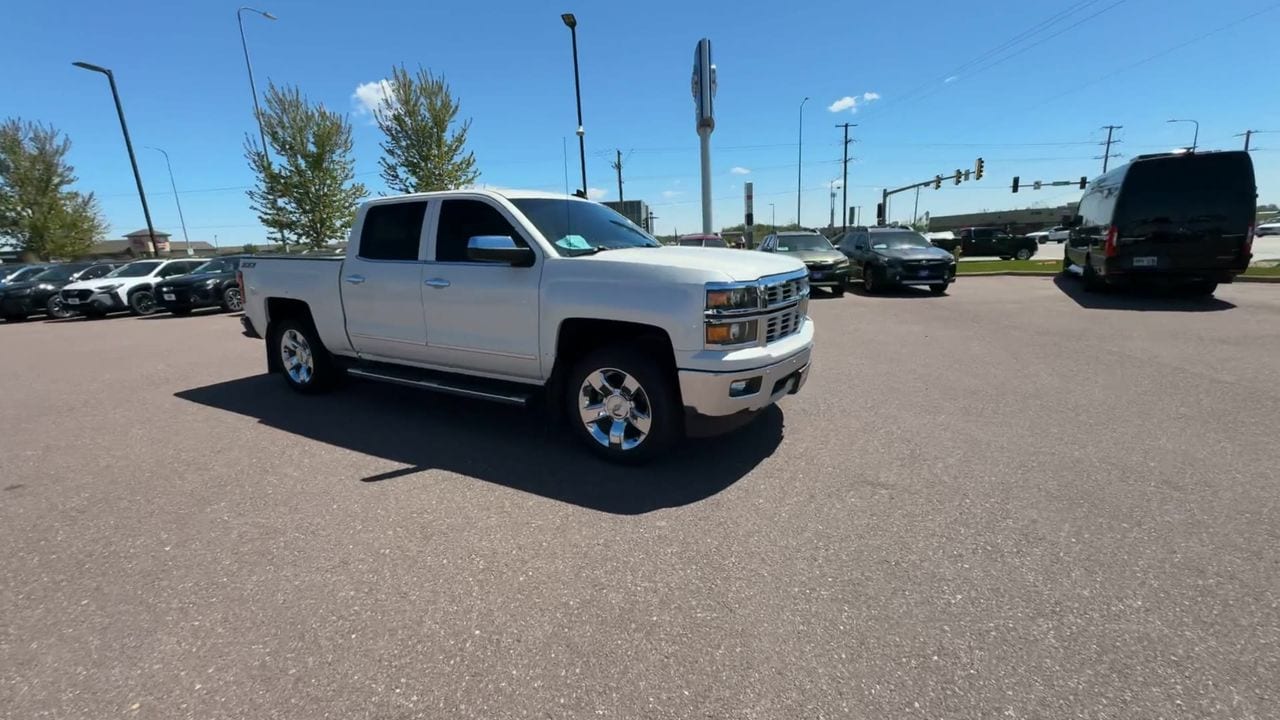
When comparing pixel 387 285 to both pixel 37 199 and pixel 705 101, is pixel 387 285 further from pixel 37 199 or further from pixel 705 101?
pixel 37 199

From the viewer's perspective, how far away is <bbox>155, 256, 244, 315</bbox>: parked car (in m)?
15.1

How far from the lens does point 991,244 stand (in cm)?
3291

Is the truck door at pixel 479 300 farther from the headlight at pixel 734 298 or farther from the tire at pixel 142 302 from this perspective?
the tire at pixel 142 302

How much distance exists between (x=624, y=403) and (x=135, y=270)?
65.4ft

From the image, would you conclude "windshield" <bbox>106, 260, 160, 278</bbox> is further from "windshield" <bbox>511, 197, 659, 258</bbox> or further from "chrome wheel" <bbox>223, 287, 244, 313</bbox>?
"windshield" <bbox>511, 197, 659, 258</bbox>

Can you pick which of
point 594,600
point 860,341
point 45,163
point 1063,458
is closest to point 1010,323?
point 860,341

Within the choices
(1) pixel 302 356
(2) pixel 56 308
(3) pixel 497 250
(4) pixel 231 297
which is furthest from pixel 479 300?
(2) pixel 56 308

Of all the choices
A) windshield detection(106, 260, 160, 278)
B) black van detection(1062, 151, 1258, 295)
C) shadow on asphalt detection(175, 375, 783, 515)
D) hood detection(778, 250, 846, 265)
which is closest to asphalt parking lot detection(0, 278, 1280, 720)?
shadow on asphalt detection(175, 375, 783, 515)

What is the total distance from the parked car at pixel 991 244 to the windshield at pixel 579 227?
31717 millimetres

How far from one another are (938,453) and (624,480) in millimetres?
2263

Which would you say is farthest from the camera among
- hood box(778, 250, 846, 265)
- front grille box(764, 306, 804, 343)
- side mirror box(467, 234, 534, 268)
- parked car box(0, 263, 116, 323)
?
parked car box(0, 263, 116, 323)

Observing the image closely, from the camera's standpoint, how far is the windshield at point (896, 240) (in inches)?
583

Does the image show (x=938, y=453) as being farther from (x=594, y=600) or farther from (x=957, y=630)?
(x=594, y=600)

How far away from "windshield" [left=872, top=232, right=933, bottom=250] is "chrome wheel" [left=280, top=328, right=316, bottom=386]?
43.2 feet
